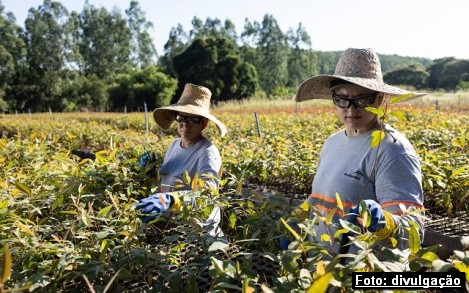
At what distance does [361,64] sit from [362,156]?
1.09ft

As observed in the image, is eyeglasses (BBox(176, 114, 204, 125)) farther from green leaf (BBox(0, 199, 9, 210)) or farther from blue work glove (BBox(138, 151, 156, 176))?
green leaf (BBox(0, 199, 9, 210))

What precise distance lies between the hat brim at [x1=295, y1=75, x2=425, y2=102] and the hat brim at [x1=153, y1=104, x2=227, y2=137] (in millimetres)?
617

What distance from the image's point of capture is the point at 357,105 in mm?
1408

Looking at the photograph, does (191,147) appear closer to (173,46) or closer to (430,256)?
(430,256)

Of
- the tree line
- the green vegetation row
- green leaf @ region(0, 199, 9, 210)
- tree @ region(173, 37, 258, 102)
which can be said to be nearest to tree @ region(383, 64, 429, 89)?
the tree line

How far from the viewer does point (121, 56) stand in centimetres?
3966

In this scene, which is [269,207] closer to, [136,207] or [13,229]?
[136,207]

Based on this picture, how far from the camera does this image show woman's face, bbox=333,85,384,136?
1407 mm

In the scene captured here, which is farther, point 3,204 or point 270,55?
point 270,55

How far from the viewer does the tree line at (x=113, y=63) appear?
3014 cm

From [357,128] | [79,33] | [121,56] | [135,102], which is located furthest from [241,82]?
[357,128]

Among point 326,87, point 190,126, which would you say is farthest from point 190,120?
point 326,87

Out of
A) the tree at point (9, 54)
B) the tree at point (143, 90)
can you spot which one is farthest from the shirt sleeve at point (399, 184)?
the tree at point (9, 54)

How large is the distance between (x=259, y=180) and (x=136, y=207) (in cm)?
227
